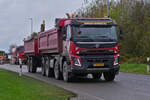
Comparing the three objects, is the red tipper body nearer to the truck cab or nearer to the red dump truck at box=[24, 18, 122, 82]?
the red dump truck at box=[24, 18, 122, 82]

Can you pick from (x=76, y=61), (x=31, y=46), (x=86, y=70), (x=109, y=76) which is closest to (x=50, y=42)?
(x=109, y=76)

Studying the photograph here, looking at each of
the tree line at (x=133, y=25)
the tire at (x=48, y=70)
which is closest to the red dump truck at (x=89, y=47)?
the tire at (x=48, y=70)

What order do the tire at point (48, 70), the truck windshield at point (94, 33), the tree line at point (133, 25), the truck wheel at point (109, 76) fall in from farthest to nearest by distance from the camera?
the tree line at point (133, 25), the tire at point (48, 70), the truck wheel at point (109, 76), the truck windshield at point (94, 33)

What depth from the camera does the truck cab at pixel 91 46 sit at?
18391 millimetres

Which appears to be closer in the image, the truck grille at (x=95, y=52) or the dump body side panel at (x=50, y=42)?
the truck grille at (x=95, y=52)

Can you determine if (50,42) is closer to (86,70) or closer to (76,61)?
(76,61)

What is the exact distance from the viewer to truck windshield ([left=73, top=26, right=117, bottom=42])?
18.5 meters

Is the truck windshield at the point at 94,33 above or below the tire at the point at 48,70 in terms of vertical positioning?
above

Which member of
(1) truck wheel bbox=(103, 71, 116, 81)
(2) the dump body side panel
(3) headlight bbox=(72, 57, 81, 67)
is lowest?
(1) truck wheel bbox=(103, 71, 116, 81)

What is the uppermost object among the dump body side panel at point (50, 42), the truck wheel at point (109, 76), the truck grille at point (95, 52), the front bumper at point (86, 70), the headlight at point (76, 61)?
the dump body side panel at point (50, 42)

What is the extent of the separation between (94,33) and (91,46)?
74 cm

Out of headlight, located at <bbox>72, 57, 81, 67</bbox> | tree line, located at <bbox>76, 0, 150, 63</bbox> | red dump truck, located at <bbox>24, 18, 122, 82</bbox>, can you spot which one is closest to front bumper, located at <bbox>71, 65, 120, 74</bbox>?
red dump truck, located at <bbox>24, 18, 122, 82</bbox>

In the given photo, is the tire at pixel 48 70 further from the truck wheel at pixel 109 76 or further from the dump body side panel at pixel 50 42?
the truck wheel at pixel 109 76

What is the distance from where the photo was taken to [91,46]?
60.1 feet
